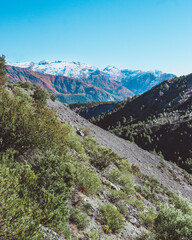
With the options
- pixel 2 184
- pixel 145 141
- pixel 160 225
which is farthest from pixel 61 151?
pixel 145 141

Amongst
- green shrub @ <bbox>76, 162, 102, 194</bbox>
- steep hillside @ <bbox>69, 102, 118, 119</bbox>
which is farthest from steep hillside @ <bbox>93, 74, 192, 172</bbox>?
steep hillside @ <bbox>69, 102, 118, 119</bbox>

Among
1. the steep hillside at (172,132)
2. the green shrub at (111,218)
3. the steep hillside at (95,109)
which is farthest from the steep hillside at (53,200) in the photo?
the steep hillside at (95,109)

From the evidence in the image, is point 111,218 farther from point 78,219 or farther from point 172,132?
point 172,132

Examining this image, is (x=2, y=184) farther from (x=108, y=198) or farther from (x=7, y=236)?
(x=108, y=198)

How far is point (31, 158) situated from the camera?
20.6ft

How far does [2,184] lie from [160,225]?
5.62 metres

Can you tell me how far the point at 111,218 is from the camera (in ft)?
19.8

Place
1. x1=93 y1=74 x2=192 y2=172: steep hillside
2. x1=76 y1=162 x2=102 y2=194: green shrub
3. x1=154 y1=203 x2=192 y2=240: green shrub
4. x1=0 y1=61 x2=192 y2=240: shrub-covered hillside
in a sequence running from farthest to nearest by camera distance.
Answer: x1=93 y1=74 x2=192 y2=172: steep hillside, x1=76 y1=162 x2=102 y2=194: green shrub, x1=154 y1=203 x2=192 y2=240: green shrub, x1=0 y1=61 x2=192 y2=240: shrub-covered hillside

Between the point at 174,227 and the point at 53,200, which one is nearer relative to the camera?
the point at 53,200

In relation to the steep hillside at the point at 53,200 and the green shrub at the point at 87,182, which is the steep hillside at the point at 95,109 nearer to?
the green shrub at the point at 87,182

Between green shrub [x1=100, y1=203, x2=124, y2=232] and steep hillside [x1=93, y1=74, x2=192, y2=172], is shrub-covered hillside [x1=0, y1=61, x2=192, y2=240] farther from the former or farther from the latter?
steep hillside [x1=93, y1=74, x2=192, y2=172]

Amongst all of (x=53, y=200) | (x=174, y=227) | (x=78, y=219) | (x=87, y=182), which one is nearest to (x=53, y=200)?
(x=53, y=200)

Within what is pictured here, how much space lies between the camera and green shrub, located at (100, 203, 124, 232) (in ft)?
18.7

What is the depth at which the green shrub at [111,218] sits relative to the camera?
5.70 m
